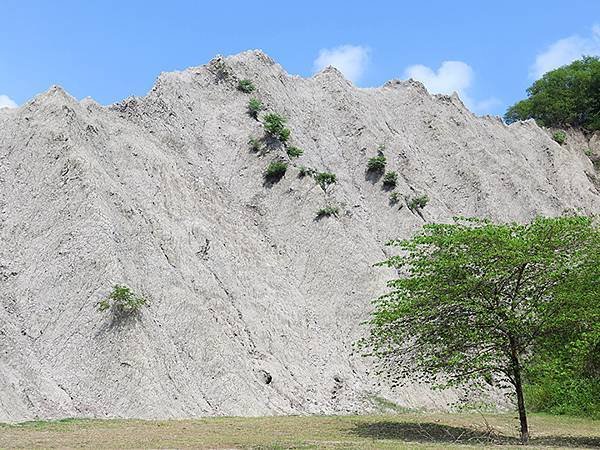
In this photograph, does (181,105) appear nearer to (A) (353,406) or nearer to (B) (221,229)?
(B) (221,229)

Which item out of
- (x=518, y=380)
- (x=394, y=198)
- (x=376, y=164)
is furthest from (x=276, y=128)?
(x=518, y=380)

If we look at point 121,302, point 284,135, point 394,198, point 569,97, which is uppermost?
point 569,97

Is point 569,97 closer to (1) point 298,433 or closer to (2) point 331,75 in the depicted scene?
(2) point 331,75

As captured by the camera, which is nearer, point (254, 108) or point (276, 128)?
point (276, 128)

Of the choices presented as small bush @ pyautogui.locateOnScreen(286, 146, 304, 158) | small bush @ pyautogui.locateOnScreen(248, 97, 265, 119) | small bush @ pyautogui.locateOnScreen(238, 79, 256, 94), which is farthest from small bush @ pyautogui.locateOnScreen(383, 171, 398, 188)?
small bush @ pyautogui.locateOnScreen(238, 79, 256, 94)

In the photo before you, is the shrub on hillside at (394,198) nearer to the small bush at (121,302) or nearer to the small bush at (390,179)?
the small bush at (390,179)

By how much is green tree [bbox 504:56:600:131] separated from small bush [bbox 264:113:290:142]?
111ft

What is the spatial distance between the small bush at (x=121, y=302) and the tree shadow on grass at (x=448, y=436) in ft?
32.0

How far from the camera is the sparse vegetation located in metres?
43.9

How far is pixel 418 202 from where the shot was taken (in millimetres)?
44312

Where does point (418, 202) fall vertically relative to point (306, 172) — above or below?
below

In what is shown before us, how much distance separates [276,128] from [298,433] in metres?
25.6

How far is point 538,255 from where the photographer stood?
19.6m

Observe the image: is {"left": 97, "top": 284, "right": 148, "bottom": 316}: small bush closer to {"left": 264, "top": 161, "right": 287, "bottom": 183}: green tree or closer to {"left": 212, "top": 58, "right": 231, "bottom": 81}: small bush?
{"left": 264, "top": 161, "right": 287, "bottom": 183}: green tree
